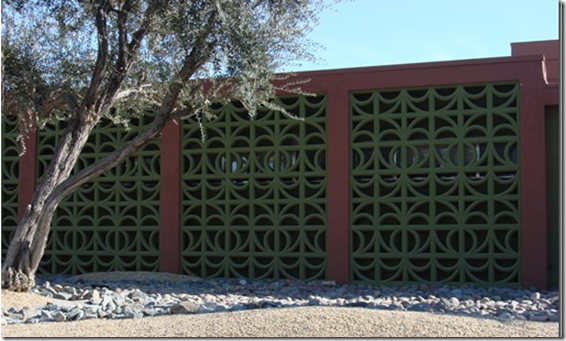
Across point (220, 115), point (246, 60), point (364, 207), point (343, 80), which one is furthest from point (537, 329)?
point (220, 115)

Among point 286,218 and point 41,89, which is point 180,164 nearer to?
point 286,218

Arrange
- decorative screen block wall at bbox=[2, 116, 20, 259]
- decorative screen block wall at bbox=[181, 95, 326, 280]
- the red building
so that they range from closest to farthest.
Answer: the red building
decorative screen block wall at bbox=[181, 95, 326, 280]
decorative screen block wall at bbox=[2, 116, 20, 259]

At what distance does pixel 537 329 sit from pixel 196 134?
776 cm

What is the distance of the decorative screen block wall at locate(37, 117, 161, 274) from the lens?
1321 centimetres

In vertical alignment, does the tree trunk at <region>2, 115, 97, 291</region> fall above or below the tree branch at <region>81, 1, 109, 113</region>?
below

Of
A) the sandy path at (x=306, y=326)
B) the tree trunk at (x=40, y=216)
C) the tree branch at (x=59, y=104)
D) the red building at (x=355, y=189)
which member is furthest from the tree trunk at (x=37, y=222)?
the red building at (x=355, y=189)

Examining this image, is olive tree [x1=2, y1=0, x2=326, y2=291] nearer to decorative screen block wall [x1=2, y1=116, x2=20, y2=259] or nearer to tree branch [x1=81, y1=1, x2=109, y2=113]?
tree branch [x1=81, y1=1, x2=109, y2=113]

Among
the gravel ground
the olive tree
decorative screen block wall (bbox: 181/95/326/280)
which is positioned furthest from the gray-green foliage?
the gravel ground

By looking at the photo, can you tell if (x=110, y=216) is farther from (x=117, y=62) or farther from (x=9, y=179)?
(x=117, y=62)

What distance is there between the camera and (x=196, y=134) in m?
13.3

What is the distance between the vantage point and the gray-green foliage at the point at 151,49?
375 inches

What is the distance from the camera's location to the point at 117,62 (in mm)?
10133

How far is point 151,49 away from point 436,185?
472 cm

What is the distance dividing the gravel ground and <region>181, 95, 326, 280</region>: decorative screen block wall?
17.1 ft
